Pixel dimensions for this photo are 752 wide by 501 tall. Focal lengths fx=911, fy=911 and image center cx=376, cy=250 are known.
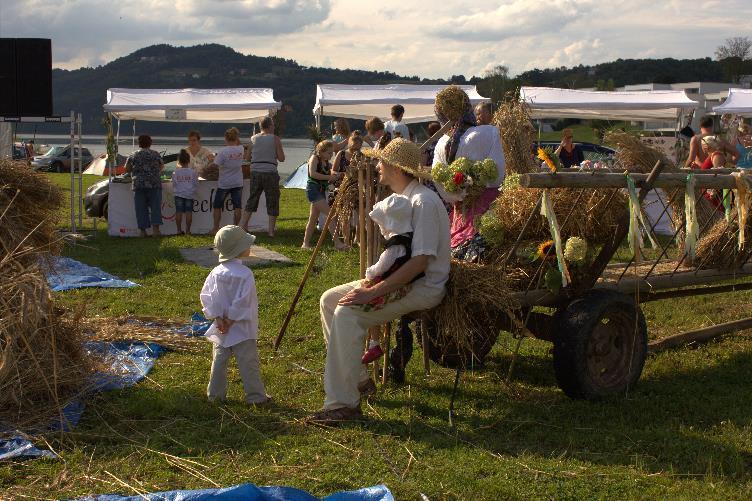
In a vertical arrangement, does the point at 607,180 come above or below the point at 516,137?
below

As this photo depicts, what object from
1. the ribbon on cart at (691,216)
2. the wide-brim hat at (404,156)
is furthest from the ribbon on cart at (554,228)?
the ribbon on cart at (691,216)

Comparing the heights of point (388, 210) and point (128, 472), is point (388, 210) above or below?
above

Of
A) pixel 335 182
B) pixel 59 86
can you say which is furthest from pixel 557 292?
pixel 59 86

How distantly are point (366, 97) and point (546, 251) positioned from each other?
12.5 meters

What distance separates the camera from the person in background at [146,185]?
586 inches

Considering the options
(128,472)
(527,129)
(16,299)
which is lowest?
(128,472)

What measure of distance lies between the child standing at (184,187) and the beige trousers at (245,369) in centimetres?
950

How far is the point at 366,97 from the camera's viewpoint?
18125mm

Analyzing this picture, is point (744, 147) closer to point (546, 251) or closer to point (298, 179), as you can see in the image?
point (546, 251)

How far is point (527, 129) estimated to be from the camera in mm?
8125

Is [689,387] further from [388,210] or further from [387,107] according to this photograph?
[387,107]

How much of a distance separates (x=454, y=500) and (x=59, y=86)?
112235mm

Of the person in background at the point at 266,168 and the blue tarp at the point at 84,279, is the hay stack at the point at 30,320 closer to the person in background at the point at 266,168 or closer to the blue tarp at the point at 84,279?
the blue tarp at the point at 84,279

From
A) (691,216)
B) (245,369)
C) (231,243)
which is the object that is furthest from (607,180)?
(245,369)
